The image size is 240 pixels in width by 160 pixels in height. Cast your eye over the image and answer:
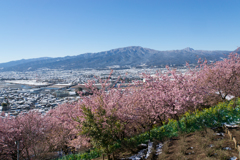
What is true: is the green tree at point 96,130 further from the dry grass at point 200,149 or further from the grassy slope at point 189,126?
the dry grass at point 200,149

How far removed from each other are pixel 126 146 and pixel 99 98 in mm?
3310

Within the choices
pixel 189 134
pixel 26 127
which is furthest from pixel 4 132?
pixel 189 134

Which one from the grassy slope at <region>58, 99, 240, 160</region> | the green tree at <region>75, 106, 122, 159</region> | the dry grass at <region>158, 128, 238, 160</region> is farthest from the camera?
the grassy slope at <region>58, 99, 240, 160</region>

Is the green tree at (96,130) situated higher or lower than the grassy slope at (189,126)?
higher

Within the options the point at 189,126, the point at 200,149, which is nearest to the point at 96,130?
the point at 200,149

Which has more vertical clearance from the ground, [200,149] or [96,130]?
[96,130]

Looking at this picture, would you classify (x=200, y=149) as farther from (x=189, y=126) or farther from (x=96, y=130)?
(x=96, y=130)

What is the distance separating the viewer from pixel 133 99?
469 inches

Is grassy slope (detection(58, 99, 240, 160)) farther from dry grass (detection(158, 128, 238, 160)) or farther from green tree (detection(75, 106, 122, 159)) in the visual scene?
green tree (detection(75, 106, 122, 159))

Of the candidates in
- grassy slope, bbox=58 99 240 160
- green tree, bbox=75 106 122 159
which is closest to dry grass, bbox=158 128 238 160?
grassy slope, bbox=58 99 240 160

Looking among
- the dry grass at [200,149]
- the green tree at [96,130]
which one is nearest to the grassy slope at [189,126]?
the dry grass at [200,149]

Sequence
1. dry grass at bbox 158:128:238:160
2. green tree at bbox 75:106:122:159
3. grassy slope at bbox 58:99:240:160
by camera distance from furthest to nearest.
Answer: grassy slope at bbox 58:99:240:160, green tree at bbox 75:106:122:159, dry grass at bbox 158:128:238:160

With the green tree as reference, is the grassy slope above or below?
below

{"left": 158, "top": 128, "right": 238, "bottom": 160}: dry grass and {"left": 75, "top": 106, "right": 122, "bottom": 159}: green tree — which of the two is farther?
{"left": 75, "top": 106, "right": 122, "bottom": 159}: green tree
